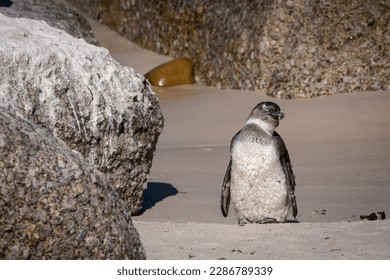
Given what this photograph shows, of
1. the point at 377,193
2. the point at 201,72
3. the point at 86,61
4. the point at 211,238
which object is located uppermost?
the point at 86,61

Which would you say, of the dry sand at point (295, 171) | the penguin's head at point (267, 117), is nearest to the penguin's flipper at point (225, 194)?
the dry sand at point (295, 171)

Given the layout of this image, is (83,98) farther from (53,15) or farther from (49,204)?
(53,15)

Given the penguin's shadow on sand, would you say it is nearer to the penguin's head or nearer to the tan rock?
the penguin's head

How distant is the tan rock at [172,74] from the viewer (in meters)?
16.5

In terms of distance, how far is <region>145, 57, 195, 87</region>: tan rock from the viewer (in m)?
16.5

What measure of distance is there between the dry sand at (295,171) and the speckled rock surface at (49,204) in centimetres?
118

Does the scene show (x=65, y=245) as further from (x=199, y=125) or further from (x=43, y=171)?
(x=199, y=125)

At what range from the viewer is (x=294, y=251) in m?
6.18

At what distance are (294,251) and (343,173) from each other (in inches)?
191

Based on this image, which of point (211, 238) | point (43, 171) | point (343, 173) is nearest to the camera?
point (43, 171)

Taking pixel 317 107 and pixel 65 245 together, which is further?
pixel 317 107

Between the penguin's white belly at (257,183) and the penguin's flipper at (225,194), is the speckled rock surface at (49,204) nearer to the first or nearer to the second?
the penguin's white belly at (257,183)

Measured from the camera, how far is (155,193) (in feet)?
32.9
